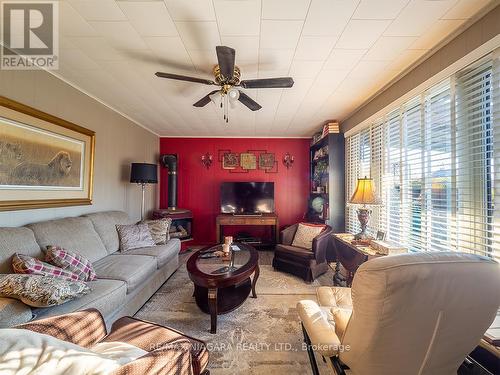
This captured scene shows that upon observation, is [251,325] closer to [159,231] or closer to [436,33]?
[159,231]

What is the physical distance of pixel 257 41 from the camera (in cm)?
173

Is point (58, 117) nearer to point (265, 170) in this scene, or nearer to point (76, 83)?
point (76, 83)

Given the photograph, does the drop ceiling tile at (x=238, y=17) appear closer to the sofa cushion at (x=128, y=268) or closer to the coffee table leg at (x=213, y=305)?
the coffee table leg at (x=213, y=305)

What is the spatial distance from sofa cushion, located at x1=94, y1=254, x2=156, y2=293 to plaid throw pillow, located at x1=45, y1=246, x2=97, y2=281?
14 cm

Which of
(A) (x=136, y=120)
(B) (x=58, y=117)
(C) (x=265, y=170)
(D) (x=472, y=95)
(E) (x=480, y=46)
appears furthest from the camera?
(C) (x=265, y=170)

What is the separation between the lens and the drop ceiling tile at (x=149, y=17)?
4.60 feet

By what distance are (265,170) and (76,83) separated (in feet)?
11.4

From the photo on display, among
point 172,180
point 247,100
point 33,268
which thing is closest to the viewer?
point 33,268

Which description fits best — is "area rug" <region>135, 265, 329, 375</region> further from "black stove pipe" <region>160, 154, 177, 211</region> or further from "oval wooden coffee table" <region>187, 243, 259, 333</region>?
"black stove pipe" <region>160, 154, 177, 211</region>

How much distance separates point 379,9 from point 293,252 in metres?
2.74

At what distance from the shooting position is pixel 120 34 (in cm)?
167

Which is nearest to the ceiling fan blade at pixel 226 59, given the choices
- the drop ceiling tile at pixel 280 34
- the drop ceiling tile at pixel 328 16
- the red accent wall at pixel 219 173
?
the drop ceiling tile at pixel 280 34

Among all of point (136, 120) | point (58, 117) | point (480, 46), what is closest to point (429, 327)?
point (480, 46)

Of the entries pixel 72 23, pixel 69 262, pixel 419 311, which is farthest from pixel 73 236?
pixel 419 311
